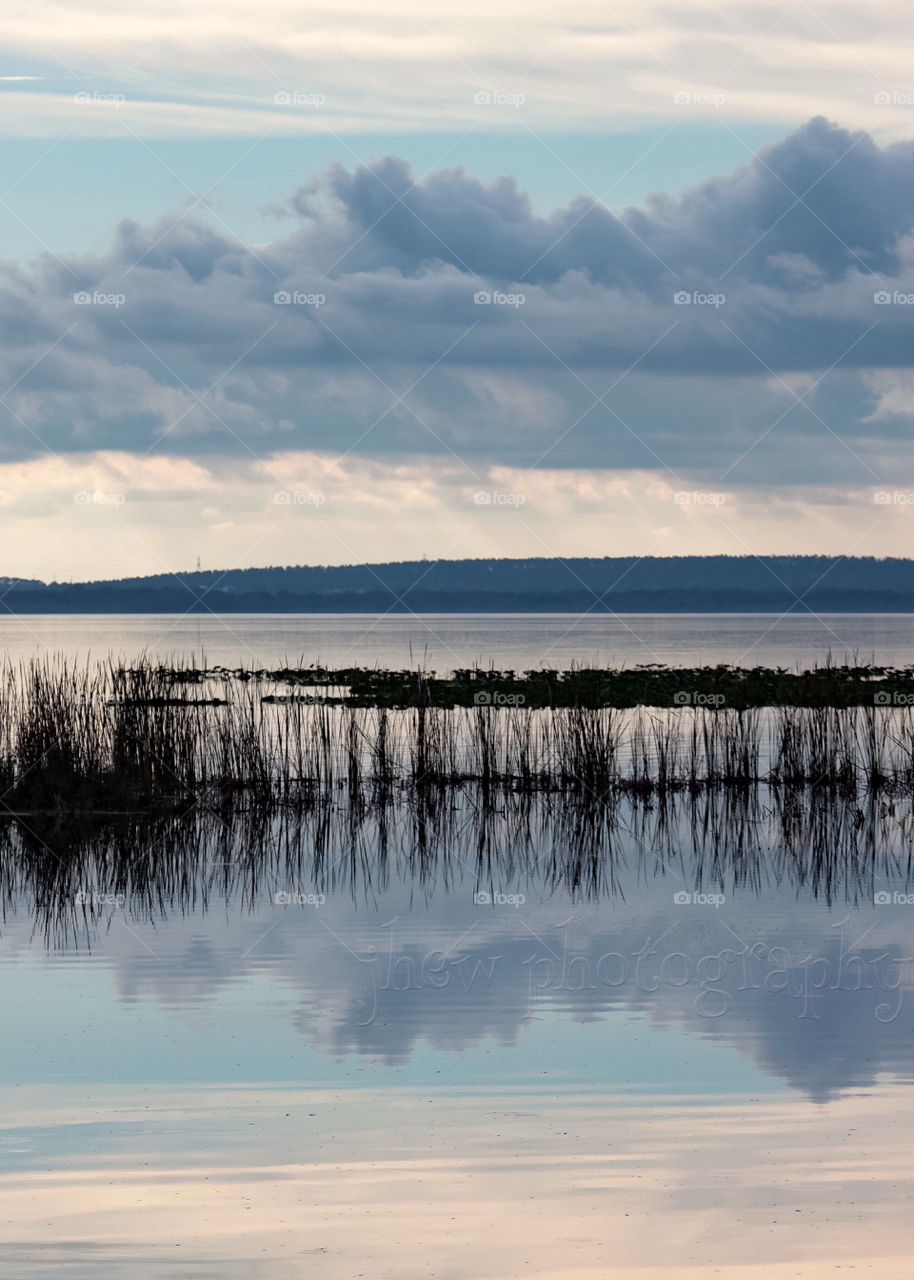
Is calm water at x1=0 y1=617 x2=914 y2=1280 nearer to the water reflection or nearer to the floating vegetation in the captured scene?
the water reflection

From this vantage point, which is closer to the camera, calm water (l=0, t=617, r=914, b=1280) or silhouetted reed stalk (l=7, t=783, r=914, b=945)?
calm water (l=0, t=617, r=914, b=1280)

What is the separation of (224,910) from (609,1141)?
5.32 metres

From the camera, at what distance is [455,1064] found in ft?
23.4

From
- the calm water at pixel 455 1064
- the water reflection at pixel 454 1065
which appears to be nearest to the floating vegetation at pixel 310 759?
the calm water at pixel 455 1064

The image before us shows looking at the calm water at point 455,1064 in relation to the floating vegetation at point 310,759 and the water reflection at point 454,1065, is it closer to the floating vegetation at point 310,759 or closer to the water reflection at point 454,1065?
the water reflection at point 454,1065

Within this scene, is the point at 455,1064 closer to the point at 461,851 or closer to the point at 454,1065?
the point at 454,1065

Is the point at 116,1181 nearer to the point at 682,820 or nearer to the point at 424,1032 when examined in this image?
the point at 424,1032

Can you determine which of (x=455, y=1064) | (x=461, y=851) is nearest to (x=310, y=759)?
(x=461, y=851)

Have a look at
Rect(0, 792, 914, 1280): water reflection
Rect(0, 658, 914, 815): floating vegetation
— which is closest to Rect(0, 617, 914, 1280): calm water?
Rect(0, 792, 914, 1280): water reflection

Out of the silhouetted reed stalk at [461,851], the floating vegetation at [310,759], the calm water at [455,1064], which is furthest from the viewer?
the floating vegetation at [310,759]

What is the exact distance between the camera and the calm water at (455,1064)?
5.18 meters

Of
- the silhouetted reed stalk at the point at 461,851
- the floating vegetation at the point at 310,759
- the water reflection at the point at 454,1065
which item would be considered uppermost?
the floating vegetation at the point at 310,759

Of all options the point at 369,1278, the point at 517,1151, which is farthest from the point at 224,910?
the point at 369,1278

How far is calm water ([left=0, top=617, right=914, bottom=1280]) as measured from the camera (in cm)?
518
